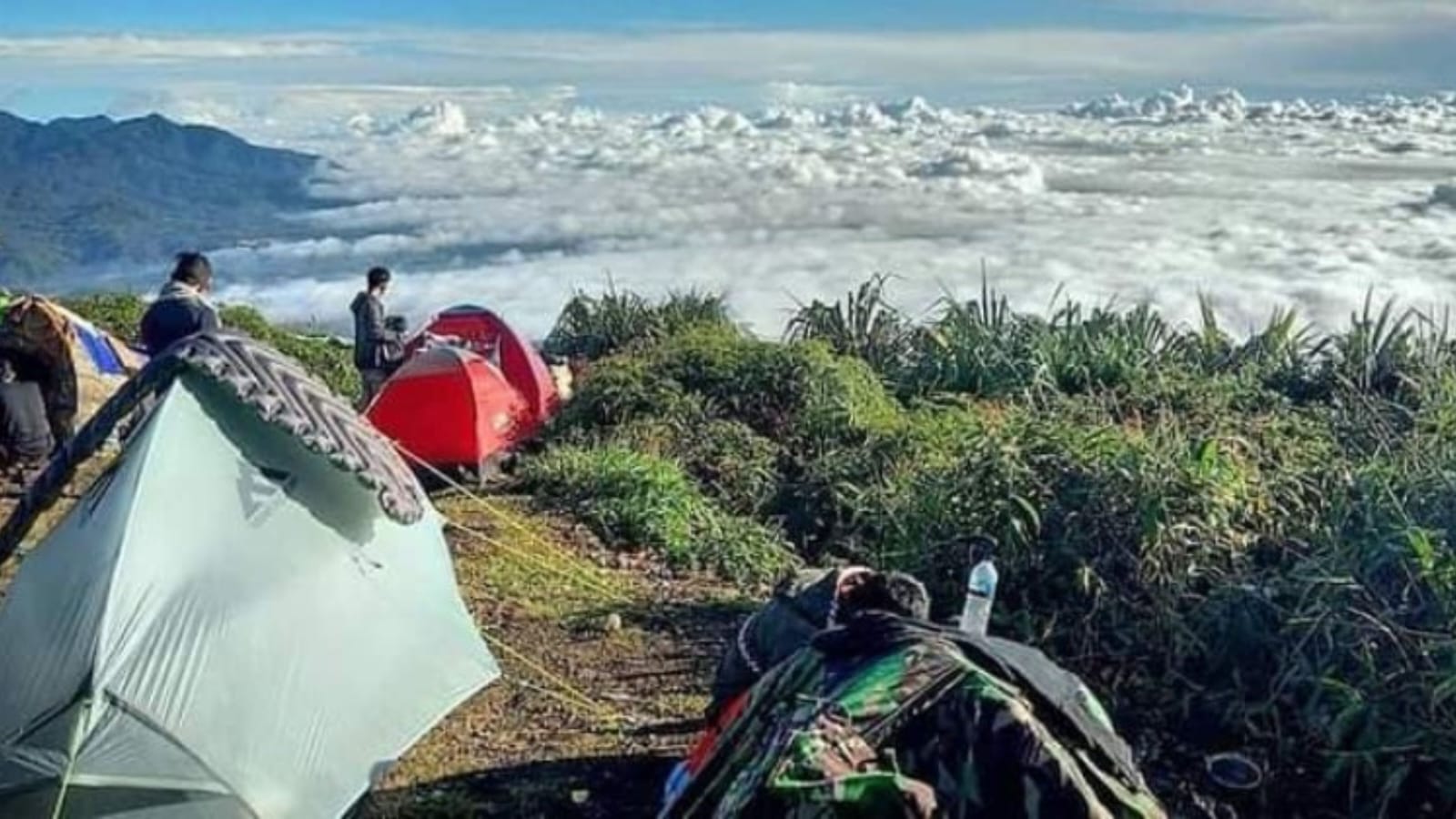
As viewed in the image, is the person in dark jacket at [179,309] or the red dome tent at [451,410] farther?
the red dome tent at [451,410]

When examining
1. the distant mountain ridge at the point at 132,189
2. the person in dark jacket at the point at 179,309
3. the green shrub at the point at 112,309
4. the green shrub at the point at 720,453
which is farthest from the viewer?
the distant mountain ridge at the point at 132,189

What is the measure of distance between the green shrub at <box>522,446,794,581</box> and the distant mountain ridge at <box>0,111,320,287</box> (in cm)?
9250

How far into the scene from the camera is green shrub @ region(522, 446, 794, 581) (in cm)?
941

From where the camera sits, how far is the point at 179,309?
866cm

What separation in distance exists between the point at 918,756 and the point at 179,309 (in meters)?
6.16

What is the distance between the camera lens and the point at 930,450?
1020cm

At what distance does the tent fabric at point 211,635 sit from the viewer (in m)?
4.80

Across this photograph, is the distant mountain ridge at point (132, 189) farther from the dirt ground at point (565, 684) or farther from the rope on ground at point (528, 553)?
the dirt ground at point (565, 684)

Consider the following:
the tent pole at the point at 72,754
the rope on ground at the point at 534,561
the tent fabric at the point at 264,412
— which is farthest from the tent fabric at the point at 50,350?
the tent pole at the point at 72,754

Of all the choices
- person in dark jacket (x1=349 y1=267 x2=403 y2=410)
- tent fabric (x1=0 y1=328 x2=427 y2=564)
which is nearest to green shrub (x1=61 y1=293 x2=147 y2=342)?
person in dark jacket (x1=349 y1=267 x2=403 y2=410)

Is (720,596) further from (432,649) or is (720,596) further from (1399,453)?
(1399,453)

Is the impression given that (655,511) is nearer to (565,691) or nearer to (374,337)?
(565,691)

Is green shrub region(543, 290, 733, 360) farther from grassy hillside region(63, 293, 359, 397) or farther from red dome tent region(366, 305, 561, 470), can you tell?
red dome tent region(366, 305, 561, 470)

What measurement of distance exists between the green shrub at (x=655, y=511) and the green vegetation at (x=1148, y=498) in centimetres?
3
